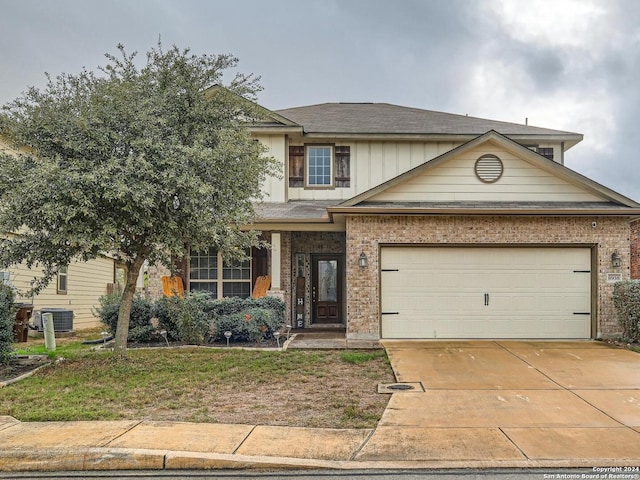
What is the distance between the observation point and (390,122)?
1694cm

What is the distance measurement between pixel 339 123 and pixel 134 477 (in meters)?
13.6

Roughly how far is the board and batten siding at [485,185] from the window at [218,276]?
483 cm

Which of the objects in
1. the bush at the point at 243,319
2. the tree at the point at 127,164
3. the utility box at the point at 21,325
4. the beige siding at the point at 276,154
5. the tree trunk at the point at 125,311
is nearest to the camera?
the tree at the point at 127,164

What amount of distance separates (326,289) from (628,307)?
7.77 meters

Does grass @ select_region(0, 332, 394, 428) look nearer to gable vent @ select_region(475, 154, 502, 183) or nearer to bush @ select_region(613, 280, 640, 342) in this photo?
gable vent @ select_region(475, 154, 502, 183)

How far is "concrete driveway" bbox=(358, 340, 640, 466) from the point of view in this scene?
5000 millimetres

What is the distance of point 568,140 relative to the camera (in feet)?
51.9

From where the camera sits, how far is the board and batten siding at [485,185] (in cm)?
1212

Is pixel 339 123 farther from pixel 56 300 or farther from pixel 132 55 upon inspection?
pixel 56 300

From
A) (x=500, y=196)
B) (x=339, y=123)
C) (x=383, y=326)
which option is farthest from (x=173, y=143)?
(x=339, y=123)

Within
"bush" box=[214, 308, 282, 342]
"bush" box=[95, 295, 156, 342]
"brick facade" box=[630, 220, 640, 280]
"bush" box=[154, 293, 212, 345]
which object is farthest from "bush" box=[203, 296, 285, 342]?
"brick facade" box=[630, 220, 640, 280]

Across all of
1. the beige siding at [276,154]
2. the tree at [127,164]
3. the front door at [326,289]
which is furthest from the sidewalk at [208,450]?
the beige siding at [276,154]

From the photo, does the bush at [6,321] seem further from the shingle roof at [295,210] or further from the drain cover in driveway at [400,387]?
the drain cover in driveway at [400,387]

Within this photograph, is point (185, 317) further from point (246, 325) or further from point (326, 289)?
point (326, 289)
